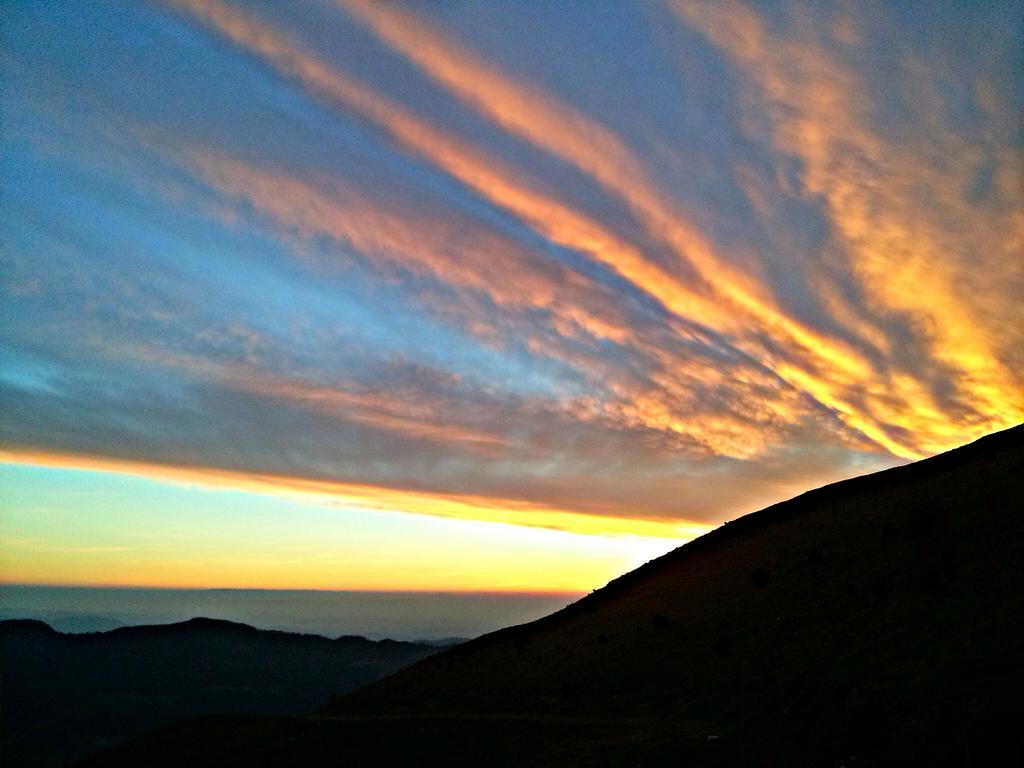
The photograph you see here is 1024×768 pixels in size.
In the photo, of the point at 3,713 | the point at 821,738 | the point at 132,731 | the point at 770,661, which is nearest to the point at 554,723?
the point at 770,661

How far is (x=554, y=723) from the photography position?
2342 cm

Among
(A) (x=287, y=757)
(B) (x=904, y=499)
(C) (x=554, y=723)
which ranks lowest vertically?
(A) (x=287, y=757)

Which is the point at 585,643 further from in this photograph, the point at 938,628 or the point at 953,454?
the point at 953,454

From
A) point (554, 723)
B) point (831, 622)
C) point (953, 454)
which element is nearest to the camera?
point (554, 723)

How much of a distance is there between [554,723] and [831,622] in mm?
10834

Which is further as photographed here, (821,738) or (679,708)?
(679,708)

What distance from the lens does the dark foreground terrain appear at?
1642 centimetres

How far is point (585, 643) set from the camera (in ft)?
128

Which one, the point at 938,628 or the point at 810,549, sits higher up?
the point at 810,549

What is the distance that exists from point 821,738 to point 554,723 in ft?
31.0

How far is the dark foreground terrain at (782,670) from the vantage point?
16.4m

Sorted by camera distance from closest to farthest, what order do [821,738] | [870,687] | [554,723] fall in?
[821,738] → [870,687] → [554,723]

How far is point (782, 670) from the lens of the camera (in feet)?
77.1

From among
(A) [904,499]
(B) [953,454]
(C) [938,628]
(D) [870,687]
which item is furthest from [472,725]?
(B) [953,454]
